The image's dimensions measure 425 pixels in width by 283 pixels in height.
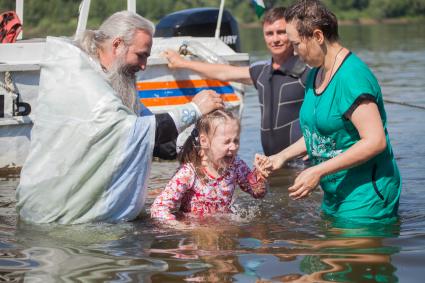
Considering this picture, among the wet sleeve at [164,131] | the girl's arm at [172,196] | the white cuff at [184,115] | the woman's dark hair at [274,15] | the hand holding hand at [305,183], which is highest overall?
the woman's dark hair at [274,15]

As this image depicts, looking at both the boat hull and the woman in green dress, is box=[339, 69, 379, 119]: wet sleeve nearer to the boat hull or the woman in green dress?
the woman in green dress

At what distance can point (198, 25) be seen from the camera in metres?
11.2

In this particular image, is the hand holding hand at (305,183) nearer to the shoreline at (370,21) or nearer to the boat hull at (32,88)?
the boat hull at (32,88)

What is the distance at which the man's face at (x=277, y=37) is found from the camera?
24.9 feet

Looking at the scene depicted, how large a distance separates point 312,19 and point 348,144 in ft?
2.30

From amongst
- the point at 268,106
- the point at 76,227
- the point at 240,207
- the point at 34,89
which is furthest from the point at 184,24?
the point at 76,227

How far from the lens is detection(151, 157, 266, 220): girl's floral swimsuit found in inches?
222

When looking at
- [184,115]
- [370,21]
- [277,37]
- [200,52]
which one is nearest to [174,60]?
[277,37]

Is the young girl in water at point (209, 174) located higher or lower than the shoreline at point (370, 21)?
lower

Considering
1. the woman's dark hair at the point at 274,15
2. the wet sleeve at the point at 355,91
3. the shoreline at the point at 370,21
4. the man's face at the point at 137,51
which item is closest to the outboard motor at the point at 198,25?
the woman's dark hair at the point at 274,15

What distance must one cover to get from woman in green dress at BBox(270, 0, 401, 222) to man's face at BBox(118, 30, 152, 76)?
2.73 ft

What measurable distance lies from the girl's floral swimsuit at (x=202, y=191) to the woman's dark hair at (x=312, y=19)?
1057 mm

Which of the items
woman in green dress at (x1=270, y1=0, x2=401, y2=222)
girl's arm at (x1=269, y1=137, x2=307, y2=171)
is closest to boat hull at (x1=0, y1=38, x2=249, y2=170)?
girl's arm at (x1=269, y1=137, x2=307, y2=171)

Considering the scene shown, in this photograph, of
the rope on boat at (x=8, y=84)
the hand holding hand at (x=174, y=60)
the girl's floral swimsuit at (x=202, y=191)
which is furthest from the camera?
the rope on boat at (x=8, y=84)
